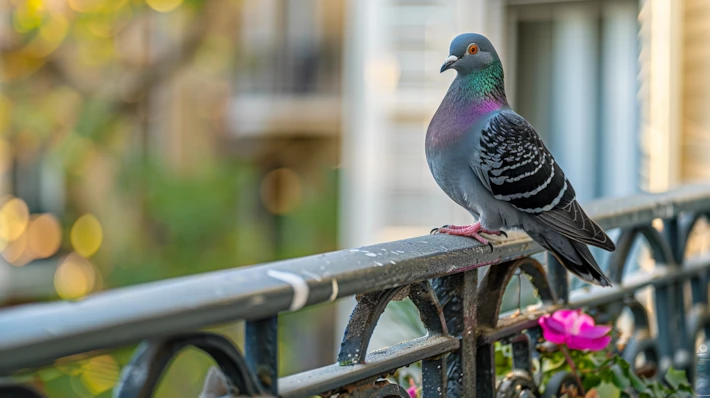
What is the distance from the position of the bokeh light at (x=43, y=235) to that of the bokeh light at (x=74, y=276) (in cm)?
46

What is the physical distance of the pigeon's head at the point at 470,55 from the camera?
4.29ft

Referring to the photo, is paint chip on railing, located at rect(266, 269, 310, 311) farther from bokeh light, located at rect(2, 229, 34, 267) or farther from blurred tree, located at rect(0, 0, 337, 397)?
bokeh light, located at rect(2, 229, 34, 267)

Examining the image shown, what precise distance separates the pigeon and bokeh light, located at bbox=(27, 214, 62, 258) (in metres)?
6.49

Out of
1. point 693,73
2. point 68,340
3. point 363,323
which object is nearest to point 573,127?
point 693,73

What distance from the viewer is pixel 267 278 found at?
0.81m

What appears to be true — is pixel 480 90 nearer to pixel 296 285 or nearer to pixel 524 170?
pixel 524 170

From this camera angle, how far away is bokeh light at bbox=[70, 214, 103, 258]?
6617 millimetres

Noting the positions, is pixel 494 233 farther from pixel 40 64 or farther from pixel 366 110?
pixel 40 64

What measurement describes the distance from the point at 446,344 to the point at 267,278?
0.36 metres

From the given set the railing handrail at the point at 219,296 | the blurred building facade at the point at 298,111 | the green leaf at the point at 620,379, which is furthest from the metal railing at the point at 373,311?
the blurred building facade at the point at 298,111

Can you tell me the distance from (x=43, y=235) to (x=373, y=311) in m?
6.95

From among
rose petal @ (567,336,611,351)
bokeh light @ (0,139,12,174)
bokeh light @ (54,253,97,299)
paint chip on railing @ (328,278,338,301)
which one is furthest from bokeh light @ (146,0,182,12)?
paint chip on railing @ (328,278,338,301)

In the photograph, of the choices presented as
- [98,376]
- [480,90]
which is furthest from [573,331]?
[98,376]

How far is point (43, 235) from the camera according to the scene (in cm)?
738
